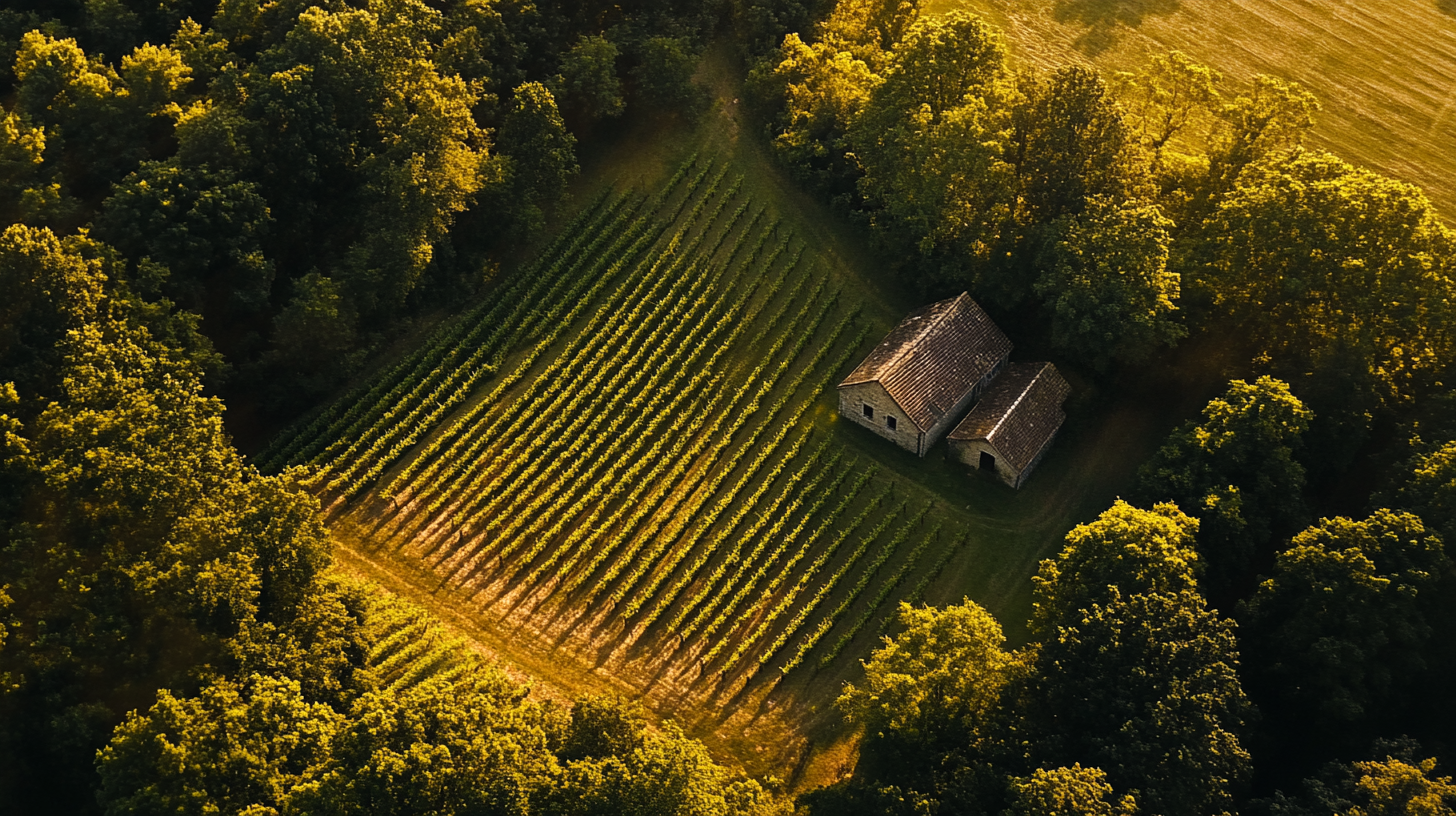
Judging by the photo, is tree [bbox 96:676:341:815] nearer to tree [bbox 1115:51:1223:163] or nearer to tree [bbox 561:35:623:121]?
tree [bbox 561:35:623:121]

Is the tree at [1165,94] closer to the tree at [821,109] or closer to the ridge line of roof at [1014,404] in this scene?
the ridge line of roof at [1014,404]

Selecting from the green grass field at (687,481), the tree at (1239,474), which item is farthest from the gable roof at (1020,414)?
the tree at (1239,474)

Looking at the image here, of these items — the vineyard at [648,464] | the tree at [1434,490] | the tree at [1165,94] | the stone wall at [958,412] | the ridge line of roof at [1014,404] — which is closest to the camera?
the tree at [1434,490]

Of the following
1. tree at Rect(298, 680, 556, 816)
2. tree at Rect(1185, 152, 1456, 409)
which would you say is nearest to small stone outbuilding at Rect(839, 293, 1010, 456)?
tree at Rect(1185, 152, 1456, 409)

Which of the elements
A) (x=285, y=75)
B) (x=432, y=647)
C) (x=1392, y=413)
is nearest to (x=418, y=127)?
(x=285, y=75)

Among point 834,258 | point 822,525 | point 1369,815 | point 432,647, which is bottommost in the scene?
point 432,647

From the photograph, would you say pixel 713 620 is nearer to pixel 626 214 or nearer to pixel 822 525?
pixel 822 525
